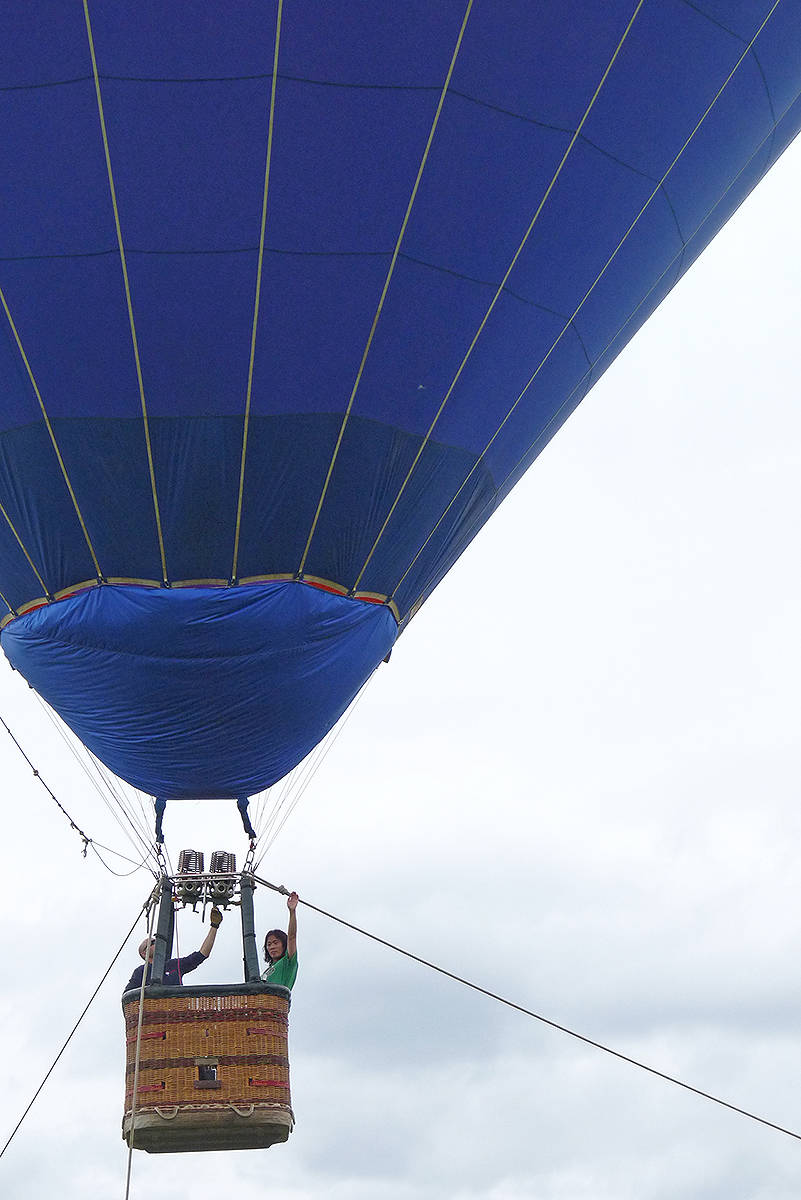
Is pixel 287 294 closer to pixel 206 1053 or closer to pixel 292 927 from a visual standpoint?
pixel 292 927

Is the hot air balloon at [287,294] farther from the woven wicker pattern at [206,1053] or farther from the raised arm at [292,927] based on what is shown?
the woven wicker pattern at [206,1053]

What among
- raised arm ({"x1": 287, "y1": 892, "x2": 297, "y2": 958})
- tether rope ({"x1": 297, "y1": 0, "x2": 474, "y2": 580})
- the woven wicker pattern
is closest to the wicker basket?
the woven wicker pattern

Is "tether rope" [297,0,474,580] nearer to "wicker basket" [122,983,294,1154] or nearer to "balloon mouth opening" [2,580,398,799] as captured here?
"balloon mouth opening" [2,580,398,799]

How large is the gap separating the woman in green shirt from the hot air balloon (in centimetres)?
88

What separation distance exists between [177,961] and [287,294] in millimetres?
3416

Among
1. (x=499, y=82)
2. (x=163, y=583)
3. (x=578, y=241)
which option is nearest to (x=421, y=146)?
Answer: (x=499, y=82)

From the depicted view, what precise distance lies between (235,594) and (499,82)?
2739mm

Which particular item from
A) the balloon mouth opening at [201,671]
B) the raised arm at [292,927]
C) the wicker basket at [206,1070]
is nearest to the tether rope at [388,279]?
the balloon mouth opening at [201,671]

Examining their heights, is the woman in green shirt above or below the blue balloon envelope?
below

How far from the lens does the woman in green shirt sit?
9719 mm

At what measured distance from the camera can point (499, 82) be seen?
8.84m

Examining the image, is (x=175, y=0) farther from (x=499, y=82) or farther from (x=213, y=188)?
(x=499, y=82)

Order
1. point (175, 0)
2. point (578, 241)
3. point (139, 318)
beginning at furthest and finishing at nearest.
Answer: point (578, 241) < point (139, 318) < point (175, 0)

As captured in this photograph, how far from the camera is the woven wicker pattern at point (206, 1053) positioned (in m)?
9.23
